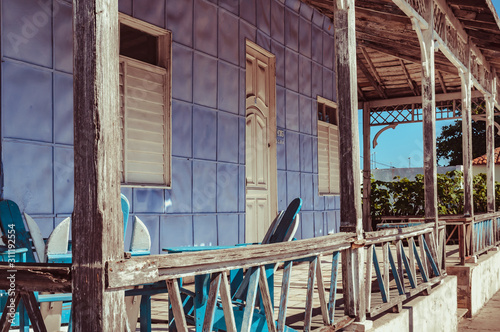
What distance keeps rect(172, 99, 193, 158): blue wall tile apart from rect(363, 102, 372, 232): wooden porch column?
8.17m

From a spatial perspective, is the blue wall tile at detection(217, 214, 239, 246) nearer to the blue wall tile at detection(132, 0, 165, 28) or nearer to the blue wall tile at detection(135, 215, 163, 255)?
the blue wall tile at detection(135, 215, 163, 255)

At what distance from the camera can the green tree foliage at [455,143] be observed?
34.7 meters

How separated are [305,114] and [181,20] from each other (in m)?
3.09

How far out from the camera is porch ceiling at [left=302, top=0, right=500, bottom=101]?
318 inches

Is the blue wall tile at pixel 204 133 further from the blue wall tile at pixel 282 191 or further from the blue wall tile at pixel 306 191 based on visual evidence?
the blue wall tile at pixel 306 191

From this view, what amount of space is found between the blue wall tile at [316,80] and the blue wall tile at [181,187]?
3.44 meters

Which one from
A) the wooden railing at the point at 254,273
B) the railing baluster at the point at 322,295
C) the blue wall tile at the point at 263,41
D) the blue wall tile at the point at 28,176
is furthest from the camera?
the blue wall tile at the point at 263,41

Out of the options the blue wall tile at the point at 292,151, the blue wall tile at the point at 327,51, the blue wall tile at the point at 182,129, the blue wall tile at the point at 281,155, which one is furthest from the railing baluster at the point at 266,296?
the blue wall tile at the point at 327,51

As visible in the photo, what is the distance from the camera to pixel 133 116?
213 inches

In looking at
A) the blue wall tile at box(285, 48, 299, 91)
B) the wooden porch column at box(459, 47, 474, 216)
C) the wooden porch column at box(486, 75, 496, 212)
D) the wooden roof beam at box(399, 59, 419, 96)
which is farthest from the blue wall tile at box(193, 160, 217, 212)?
the wooden roof beam at box(399, 59, 419, 96)

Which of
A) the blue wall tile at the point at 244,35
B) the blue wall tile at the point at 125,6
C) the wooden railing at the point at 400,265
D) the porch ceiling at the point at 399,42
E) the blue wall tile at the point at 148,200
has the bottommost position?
the wooden railing at the point at 400,265

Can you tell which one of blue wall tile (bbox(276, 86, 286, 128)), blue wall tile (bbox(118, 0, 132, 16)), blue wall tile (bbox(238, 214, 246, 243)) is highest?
blue wall tile (bbox(118, 0, 132, 16))

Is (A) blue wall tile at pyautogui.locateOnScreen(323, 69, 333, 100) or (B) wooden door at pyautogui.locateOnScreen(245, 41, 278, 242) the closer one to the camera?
(B) wooden door at pyautogui.locateOnScreen(245, 41, 278, 242)

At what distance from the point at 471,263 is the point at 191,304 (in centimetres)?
566
